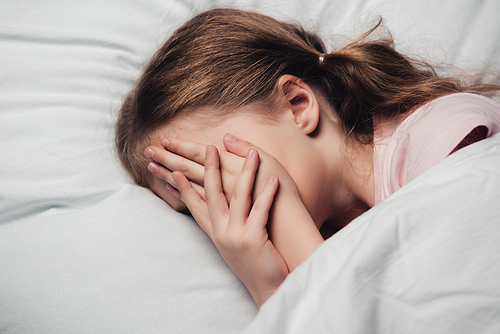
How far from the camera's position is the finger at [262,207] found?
0.57 metres

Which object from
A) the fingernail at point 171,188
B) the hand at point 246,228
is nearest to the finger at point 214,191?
the hand at point 246,228

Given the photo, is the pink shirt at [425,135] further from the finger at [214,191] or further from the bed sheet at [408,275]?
the finger at [214,191]

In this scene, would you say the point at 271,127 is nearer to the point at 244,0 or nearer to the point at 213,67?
the point at 213,67

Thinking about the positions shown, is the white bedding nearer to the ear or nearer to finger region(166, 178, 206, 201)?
finger region(166, 178, 206, 201)

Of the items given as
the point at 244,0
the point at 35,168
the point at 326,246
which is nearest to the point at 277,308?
the point at 326,246

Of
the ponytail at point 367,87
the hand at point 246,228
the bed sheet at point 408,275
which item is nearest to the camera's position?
the bed sheet at point 408,275

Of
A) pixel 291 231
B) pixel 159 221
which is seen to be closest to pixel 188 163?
pixel 159 221

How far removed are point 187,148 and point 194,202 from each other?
106mm

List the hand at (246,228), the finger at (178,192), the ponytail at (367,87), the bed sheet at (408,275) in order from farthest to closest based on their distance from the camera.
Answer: the ponytail at (367,87), the finger at (178,192), the hand at (246,228), the bed sheet at (408,275)

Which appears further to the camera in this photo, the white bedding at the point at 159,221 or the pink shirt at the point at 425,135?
the pink shirt at the point at 425,135

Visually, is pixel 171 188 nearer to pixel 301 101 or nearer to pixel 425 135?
pixel 301 101

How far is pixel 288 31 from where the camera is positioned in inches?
30.9

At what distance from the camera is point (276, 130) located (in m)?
0.65

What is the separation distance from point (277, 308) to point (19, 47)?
3.08 feet
